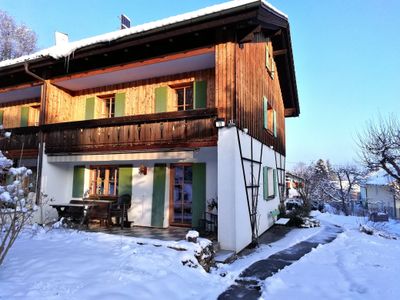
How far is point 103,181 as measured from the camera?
506 inches

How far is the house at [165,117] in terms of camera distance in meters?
8.91

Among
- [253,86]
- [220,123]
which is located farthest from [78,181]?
[253,86]

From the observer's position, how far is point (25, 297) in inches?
163

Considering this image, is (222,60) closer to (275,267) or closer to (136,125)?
(136,125)

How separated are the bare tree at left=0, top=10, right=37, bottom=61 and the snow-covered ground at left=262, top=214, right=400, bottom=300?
2831 cm

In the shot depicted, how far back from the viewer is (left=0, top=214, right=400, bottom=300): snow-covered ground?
472cm

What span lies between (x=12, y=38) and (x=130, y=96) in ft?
67.5

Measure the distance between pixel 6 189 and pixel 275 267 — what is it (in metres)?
6.19

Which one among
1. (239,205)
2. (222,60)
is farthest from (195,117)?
(239,205)

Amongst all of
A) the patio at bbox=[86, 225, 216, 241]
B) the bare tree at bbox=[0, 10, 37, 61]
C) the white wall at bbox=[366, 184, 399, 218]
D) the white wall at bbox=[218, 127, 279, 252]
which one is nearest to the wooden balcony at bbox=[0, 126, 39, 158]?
the patio at bbox=[86, 225, 216, 241]

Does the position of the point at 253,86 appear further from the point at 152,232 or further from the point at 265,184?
the point at 152,232

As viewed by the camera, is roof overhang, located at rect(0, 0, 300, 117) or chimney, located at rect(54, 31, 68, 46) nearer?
roof overhang, located at rect(0, 0, 300, 117)

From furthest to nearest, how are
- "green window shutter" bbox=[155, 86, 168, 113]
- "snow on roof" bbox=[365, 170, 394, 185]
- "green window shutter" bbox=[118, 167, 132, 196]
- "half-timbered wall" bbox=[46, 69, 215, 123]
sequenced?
"snow on roof" bbox=[365, 170, 394, 185] → "green window shutter" bbox=[118, 167, 132, 196] → "green window shutter" bbox=[155, 86, 168, 113] → "half-timbered wall" bbox=[46, 69, 215, 123]

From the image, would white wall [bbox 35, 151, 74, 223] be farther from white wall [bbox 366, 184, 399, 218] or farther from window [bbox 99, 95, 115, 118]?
white wall [bbox 366, 184, 399, 218]
